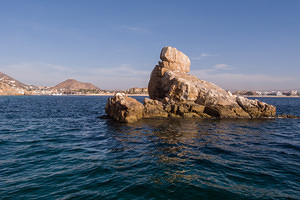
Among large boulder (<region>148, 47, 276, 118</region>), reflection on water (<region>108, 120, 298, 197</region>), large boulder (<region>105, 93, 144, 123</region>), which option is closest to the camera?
reflection on water (<region>108, 120, 298, 197</region>)

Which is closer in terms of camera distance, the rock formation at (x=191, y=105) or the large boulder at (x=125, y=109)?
the large boulder at (x=125, y=109)

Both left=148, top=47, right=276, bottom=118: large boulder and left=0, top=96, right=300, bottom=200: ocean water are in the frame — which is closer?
left=0, top=96, right=300, bottom=200: ocean water

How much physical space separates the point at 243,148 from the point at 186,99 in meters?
16.3

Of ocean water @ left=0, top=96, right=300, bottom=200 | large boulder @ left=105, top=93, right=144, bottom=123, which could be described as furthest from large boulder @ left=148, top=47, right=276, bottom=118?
ocean water @ left=0, top=96, right=300, bottom=200

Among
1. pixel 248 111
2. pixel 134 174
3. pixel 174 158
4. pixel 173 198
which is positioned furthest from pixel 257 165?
pixel 248 111

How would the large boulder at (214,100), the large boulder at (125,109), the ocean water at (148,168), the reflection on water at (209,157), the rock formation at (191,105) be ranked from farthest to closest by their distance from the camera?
the large boulder at (214,100)
the rock formation at (191,105)
the large boulder at (125,109)
the reflection on water at (209,157)
the ocean water at (148,168)

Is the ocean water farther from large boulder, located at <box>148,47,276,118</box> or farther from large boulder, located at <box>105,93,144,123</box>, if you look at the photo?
large boulder, located at <box>148,47,276,118</box>

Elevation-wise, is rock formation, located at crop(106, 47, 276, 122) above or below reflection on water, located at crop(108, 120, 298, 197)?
above

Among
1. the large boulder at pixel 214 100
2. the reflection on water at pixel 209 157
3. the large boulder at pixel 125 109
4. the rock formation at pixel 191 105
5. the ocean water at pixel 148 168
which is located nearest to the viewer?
the ocean water at pixel 148 168

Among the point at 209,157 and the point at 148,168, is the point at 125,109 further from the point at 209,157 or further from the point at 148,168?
the point at 148,168

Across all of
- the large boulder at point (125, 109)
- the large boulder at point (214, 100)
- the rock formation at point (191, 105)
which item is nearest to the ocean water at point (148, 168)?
the large boulder at point (125, 109)

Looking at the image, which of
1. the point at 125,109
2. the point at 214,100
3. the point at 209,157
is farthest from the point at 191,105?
the point at 209,157

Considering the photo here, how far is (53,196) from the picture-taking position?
20.0ft

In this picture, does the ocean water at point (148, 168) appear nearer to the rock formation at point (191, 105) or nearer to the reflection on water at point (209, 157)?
the reflection on water at point (209, 157)
